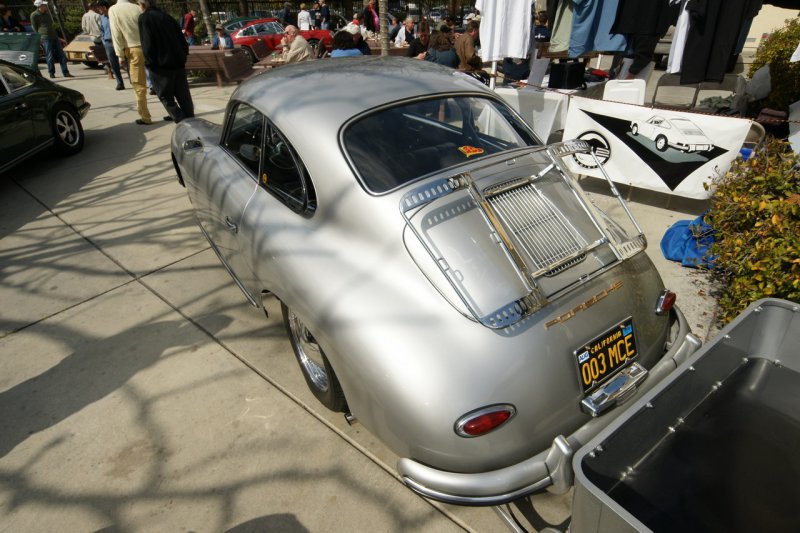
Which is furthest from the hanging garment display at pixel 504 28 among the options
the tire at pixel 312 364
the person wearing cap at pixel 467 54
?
the tire at pixel 312 364

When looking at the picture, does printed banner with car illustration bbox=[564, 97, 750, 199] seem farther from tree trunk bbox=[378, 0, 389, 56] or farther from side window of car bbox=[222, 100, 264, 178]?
tree trunk bbox=[378, 0, 389, 56]

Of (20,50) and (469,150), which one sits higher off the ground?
(20,50)

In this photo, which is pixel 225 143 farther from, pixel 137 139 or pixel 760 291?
pixel 137 139

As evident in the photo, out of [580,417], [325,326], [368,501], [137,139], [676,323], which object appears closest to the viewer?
[580,417]

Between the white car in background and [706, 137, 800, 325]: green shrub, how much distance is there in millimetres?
837

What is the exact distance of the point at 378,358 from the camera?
187cm

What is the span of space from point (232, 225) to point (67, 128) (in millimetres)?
5742

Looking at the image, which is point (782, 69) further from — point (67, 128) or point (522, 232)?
point (67, 128)

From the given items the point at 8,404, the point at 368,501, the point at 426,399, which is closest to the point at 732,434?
the point at 426,399

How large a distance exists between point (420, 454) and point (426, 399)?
24cm

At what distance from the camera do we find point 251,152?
9.91 feet

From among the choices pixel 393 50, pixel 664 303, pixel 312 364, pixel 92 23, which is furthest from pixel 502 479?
pixel 92 23

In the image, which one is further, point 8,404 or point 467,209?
point 8,404

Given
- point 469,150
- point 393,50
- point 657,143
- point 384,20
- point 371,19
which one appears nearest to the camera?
point 469,150
